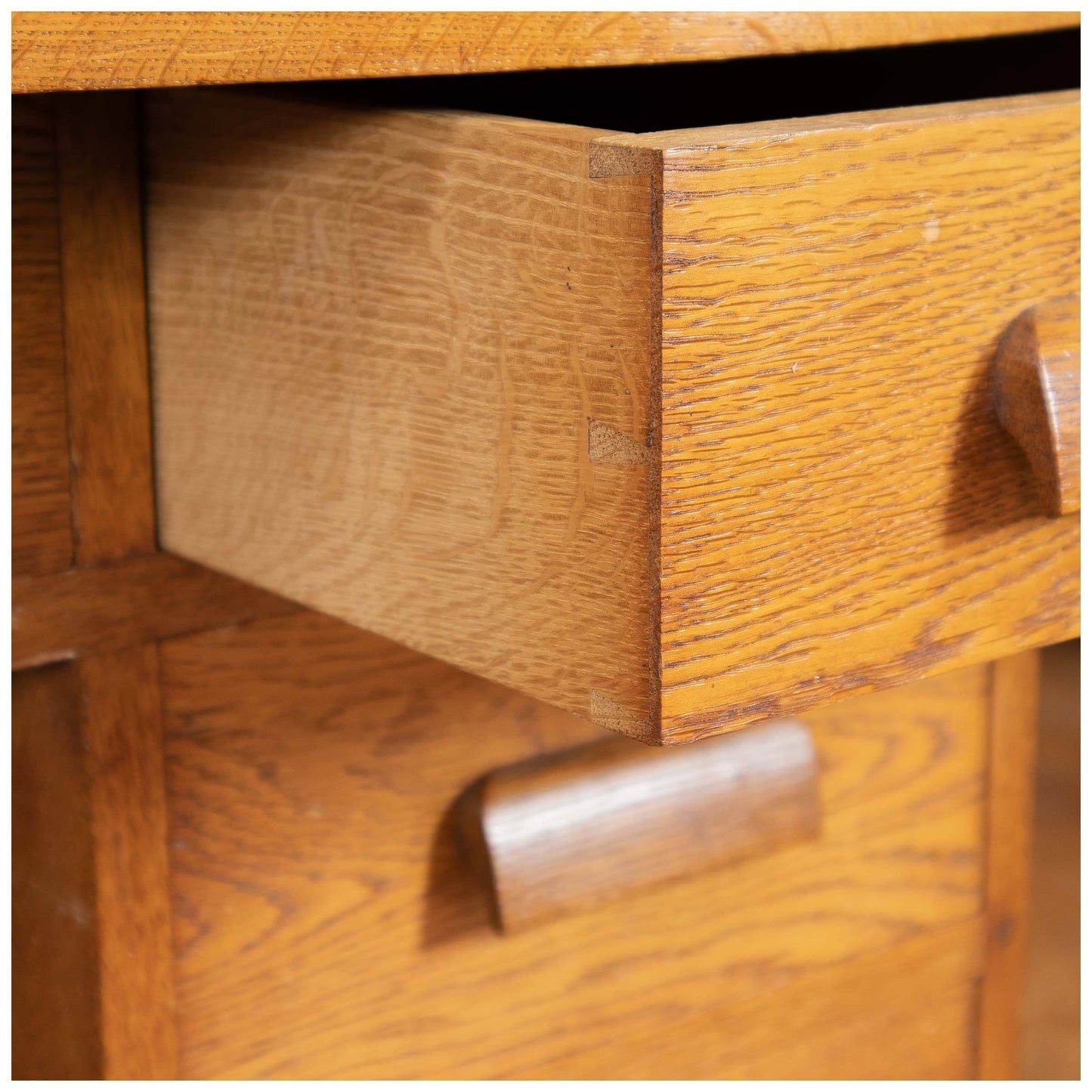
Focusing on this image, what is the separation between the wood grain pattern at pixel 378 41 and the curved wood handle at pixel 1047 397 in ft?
0.38

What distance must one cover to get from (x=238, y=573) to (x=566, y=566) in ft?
0.54

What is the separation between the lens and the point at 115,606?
1.76 feet

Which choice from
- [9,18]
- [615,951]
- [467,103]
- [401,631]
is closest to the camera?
Answer: [9,18]

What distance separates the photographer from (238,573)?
19.6 inches

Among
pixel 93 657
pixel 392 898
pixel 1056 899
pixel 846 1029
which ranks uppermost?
pixel 93 657

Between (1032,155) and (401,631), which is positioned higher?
(1032,155)

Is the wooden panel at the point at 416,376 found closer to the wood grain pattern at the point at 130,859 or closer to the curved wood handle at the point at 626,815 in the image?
the wood grain pattern at the point at 130,859

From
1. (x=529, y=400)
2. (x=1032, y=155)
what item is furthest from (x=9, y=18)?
(x=1032, y=155)

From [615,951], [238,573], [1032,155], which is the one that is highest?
[1032,155]

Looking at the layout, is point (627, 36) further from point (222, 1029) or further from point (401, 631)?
point (222, 1029)

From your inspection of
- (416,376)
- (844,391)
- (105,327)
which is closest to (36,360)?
(105,327)

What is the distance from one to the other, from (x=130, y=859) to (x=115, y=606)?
92 mm

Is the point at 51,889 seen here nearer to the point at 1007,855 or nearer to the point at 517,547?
the point at 517,547

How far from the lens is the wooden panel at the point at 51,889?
0.54m
